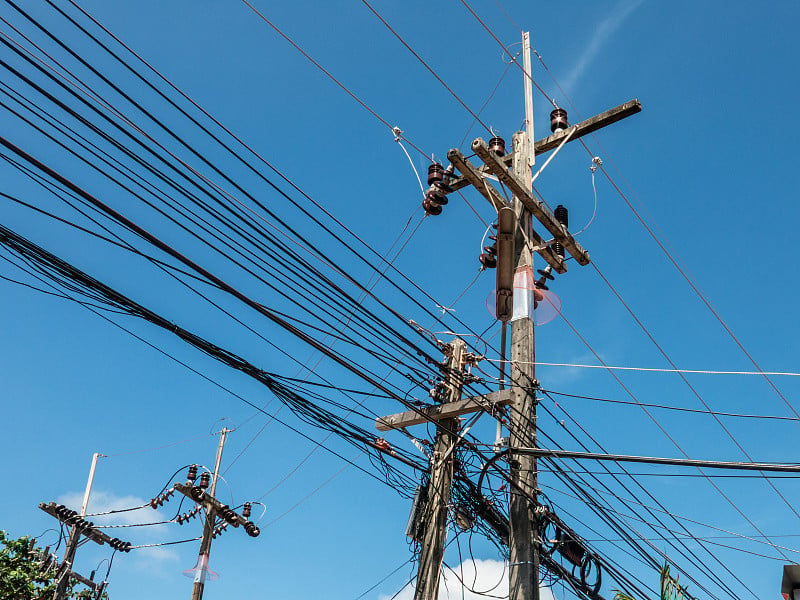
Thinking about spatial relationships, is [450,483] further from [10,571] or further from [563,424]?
[10,571]

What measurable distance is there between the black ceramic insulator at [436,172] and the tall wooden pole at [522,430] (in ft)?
3.75

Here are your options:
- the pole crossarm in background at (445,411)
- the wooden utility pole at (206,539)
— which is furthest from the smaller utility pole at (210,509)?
the pole crossarm in background at (445,411)

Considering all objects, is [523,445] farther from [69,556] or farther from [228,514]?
[69,556]

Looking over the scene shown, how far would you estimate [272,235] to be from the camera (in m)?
8.13

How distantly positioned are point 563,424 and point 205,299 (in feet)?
17.7

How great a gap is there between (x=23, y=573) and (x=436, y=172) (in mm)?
15549

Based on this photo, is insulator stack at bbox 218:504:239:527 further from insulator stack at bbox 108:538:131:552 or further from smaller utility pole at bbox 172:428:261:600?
insulator stack at bbox 108:538:131:552

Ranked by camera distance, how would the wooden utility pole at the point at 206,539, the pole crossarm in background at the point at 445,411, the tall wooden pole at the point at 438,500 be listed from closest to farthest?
the tall wooden pole at the point at 438,500, the pole crossarm in background at the point at 445,411, the wooden utility pole at the point at 206,539

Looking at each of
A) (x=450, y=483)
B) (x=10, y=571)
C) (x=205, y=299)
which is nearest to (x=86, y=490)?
(x=10, y=571)

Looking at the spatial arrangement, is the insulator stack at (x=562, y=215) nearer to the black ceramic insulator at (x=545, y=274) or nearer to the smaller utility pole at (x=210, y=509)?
the black ceramic insulator at (x=545, y=274)

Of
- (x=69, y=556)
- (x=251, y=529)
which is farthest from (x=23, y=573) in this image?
(x=251, y=529)

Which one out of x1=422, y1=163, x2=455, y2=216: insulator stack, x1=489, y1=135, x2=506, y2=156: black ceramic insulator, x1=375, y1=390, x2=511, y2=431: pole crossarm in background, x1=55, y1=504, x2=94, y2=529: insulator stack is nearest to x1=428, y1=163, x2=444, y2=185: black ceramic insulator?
x1=422, y1=163, x2=455, y2=216: insulator stack

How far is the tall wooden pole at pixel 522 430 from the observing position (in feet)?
30.1

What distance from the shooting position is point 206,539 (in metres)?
19.1
